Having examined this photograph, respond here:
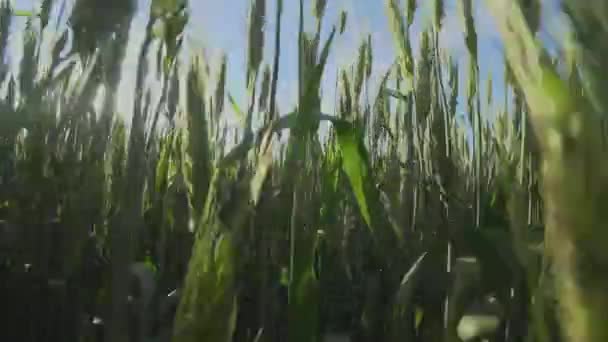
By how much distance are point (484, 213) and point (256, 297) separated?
33cm

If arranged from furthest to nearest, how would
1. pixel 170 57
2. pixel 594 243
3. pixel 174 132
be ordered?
pixel 174 132, pixel 170 57, pixel 594 243

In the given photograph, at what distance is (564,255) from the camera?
0.18 meters

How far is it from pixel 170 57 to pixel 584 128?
0.47 metres

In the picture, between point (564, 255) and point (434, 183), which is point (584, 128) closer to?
point (564, 255)

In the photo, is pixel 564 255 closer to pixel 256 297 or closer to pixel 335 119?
A: pixel 335 119

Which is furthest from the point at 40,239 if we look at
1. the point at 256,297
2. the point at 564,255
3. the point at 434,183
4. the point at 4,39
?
the point at 564,255

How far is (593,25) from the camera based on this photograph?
0.68ft

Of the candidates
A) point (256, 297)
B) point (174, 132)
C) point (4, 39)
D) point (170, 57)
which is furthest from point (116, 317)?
point (4, 39)

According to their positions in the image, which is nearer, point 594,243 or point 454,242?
point 594,243

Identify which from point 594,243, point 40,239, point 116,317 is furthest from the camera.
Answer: point 40,239

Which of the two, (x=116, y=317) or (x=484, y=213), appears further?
(x=484, y=213)

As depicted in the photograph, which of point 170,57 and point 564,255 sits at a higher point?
point 170,57

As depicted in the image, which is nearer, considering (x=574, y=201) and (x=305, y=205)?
(x=574, y=201)

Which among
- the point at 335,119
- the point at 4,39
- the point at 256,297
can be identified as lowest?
the point at 256,297
